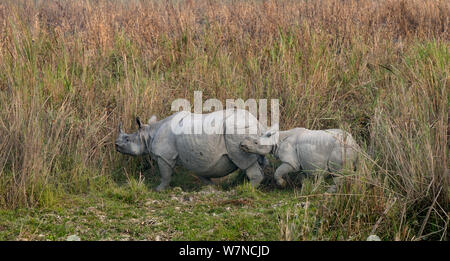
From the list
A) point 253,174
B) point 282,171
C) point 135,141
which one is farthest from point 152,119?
point 282,171

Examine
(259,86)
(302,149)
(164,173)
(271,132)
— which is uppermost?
(259,86)

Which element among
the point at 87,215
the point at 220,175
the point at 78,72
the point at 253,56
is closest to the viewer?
the point at 87,215

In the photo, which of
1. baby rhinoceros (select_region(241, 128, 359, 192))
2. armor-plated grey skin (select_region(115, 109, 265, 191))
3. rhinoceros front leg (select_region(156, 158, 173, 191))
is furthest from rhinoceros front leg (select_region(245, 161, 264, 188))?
rhinoceros front leg (select_region(156, 158, 173, 191))

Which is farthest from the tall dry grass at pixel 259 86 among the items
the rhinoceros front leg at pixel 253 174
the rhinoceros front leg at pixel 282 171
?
the rhinoceros front leg at pixel 253 174

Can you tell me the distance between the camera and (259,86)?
805 cm

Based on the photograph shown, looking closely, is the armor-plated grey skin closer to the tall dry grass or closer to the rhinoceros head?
the rhinoceros head

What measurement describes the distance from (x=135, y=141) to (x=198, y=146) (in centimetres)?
82

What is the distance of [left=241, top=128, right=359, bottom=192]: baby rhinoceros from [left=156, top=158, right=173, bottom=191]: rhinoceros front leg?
919 millimetres

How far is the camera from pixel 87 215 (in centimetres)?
586

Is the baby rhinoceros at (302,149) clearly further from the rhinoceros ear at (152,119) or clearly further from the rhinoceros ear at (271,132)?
the rhinoceros ear at (152,119)

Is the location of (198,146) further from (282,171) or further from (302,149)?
(302,149)

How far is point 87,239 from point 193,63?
389cm
